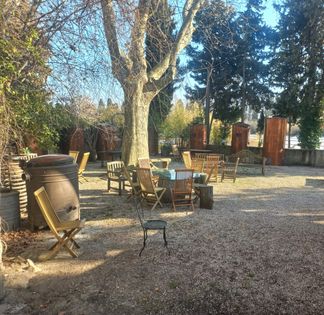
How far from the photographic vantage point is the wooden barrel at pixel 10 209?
18.7ft

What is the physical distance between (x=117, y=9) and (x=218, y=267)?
3.97 metres

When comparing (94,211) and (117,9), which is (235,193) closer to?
(94,211)

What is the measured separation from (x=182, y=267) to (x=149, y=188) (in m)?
3.33

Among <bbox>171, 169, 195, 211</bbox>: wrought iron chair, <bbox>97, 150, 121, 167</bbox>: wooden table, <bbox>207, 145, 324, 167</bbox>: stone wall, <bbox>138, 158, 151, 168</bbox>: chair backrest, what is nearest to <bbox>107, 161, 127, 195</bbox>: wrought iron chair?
<bbox>138, 158, 151, 168</bbox>: chair backrest

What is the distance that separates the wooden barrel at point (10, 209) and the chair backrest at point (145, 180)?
2.65 metres

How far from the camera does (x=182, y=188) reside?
305 inches

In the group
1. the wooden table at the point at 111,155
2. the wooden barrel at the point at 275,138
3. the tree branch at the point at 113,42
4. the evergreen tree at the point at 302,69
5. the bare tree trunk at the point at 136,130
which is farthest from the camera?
the evergreen tree at the point at 302,69

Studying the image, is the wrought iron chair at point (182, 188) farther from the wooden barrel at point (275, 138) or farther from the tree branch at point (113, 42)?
the wooden barrel at point (275, 138)

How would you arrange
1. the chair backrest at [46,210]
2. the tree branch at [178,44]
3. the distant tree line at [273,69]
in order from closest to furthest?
1. the chair backrest at [46,210]
2. the tree branch at [178,44]
3. the distant tree line at [273,69]

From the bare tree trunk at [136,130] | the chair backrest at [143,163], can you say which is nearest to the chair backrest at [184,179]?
the chair backrest at [143,163]

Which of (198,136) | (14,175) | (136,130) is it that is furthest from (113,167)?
(198,136)

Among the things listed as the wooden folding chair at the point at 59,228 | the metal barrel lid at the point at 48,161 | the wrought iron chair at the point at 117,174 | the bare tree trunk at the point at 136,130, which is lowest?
the wooden folding chair at the point at 59,228

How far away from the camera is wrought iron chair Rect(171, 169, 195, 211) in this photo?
24.6 ft

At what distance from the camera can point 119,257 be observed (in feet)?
16.0
